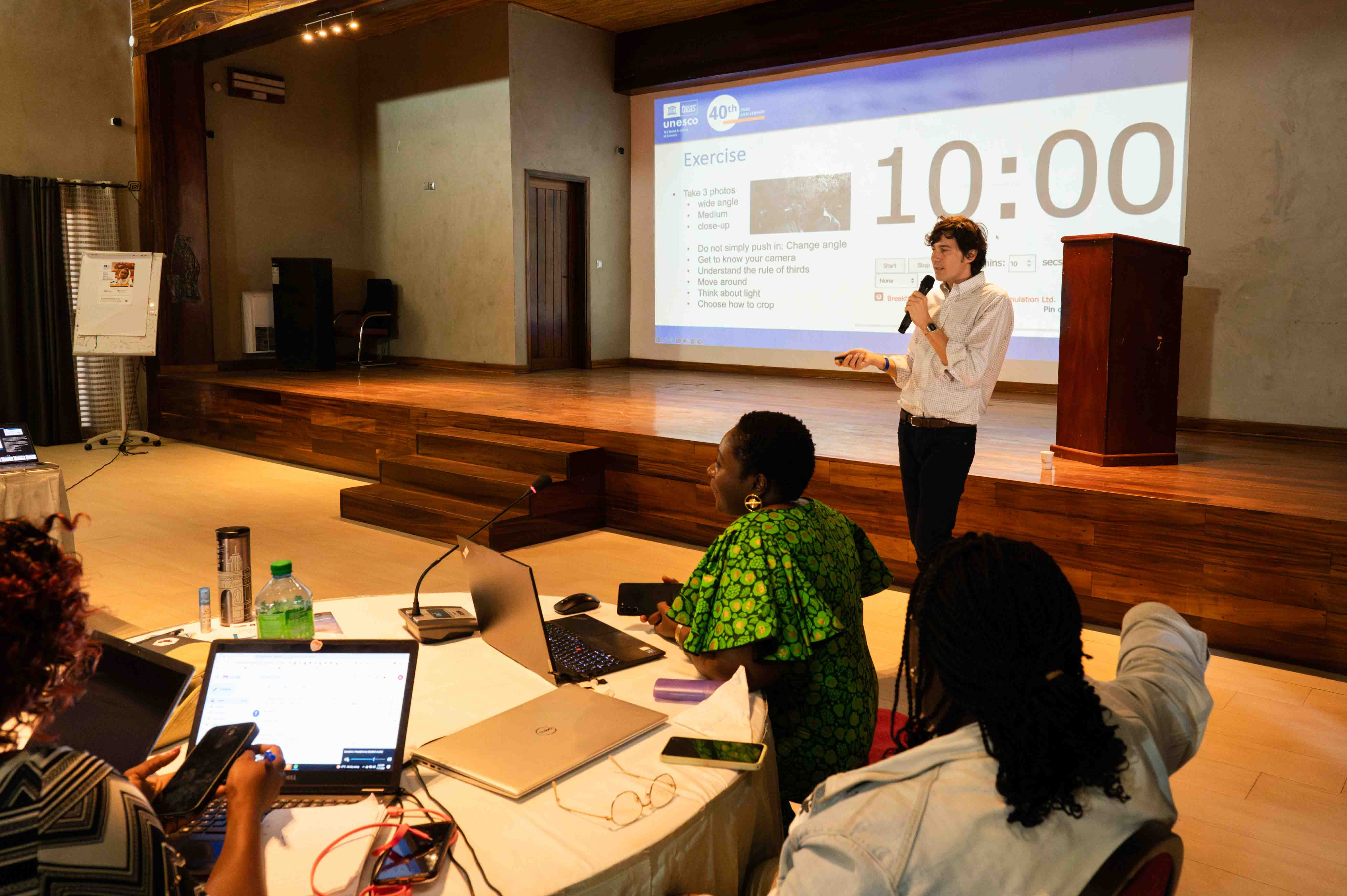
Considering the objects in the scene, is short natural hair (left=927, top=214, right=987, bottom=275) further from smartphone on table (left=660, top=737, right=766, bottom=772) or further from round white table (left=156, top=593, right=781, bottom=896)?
smartphone on table (left=660, top=737, right=766, bottom=772)

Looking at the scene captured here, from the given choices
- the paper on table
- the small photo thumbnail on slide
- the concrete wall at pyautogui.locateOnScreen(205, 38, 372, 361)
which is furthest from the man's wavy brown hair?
the concrete wall at pyautogui.locateOnScreen(205, 38, 372, 361)

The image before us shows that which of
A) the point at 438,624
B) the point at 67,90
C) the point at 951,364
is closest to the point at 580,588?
Result: the point at 951,364

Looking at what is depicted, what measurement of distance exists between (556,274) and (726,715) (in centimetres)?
854

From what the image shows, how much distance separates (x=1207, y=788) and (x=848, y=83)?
6950 mm

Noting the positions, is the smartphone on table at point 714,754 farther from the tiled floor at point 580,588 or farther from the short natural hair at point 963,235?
the short natural hair at point 963,235

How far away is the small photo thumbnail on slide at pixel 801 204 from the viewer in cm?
850

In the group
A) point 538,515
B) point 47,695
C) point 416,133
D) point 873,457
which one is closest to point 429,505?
point 538,515

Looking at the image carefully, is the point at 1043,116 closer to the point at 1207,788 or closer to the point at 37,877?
the point at 1207,788

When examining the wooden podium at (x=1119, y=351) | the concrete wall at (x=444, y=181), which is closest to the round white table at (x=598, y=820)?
the wooden podium at (x=1119, y=351)

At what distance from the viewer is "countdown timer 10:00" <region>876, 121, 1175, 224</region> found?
6.79 meters

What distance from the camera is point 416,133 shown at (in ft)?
32.4

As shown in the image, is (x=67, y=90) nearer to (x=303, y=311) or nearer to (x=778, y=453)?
(x=303, y=311)

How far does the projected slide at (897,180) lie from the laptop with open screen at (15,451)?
5.84 m

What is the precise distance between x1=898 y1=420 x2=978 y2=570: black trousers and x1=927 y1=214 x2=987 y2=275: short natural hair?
0.57 m
